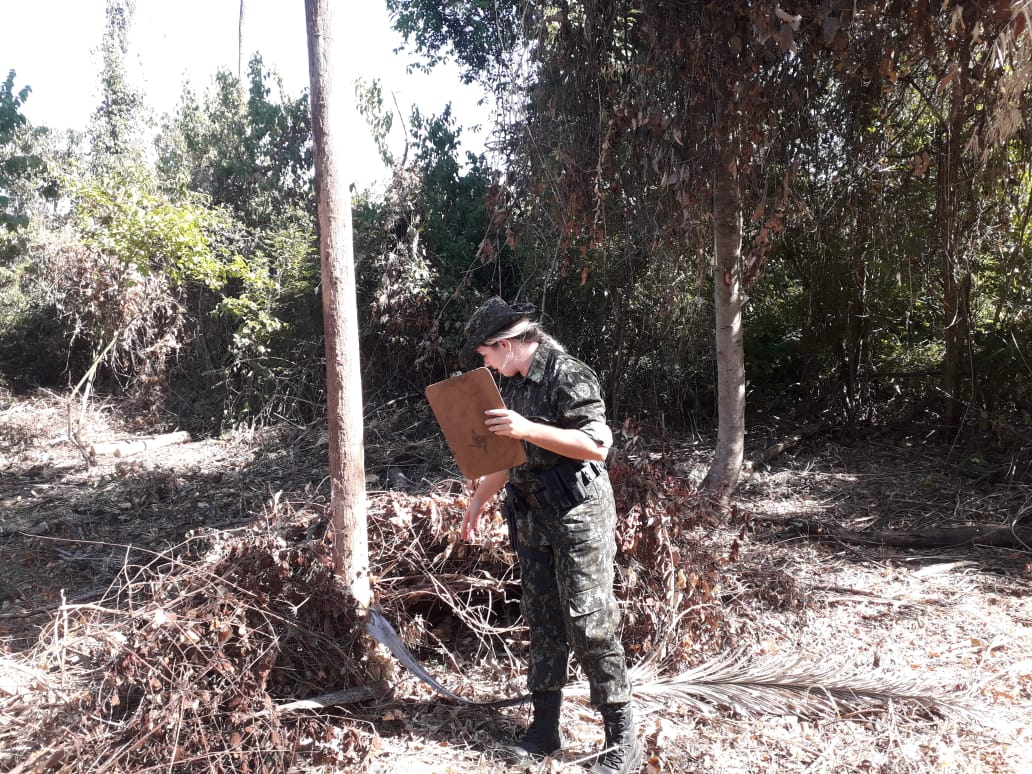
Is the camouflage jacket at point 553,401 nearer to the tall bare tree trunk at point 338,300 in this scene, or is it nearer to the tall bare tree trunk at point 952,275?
the tall bare tree trunk at point 338,300

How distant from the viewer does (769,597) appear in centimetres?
434

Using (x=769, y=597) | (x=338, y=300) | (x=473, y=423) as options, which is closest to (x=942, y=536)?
(x=769, y=597)

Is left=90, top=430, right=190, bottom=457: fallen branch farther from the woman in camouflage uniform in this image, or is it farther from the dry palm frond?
the dry palm frond

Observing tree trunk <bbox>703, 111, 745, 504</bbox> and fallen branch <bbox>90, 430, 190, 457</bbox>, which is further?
fallen branch <bbox>90, 430, 190, 457</bbox>

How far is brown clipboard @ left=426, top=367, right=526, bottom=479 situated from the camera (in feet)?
8.69

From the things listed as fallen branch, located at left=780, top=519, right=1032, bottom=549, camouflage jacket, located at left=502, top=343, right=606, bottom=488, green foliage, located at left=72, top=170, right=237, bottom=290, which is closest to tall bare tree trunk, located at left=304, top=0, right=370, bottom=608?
camouflage jacket, located at left=502, top=343, right=606, bottom=488

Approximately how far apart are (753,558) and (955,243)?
3.63 meters

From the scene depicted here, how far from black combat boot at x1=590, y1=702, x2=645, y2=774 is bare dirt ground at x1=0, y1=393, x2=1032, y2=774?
0.12 m

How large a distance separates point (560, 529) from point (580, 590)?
0.77ft

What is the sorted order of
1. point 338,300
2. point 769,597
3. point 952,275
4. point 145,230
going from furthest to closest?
1. point 145,230
2. point 952,275
3. point 769,597
4. point 338,300

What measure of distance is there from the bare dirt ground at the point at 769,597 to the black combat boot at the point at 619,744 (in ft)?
0.38

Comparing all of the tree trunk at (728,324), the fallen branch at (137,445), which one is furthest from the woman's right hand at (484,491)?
the fallen branch at (137,445)

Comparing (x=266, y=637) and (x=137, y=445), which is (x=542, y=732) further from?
(x=137, y=445)

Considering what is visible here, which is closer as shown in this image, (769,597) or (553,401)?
(553,401)
